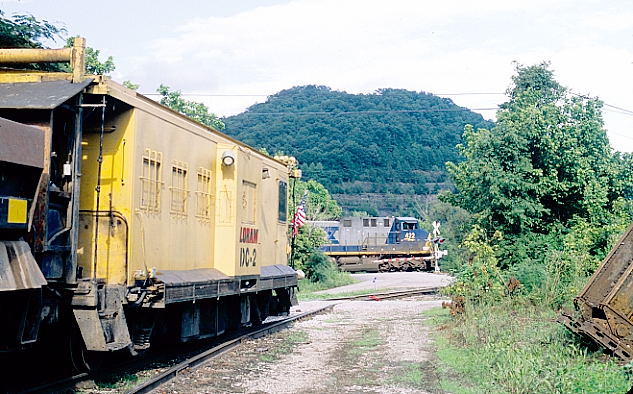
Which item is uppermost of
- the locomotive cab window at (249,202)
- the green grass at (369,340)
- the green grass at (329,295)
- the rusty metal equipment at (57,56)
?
the rusty metal equipment at (57,56)

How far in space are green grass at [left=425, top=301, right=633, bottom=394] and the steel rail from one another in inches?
144

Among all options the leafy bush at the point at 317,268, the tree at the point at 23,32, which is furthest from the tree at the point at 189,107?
the tree at the point at 23,32

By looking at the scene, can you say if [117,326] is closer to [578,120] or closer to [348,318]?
[348,318]

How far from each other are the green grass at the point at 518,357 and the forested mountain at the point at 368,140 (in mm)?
88094

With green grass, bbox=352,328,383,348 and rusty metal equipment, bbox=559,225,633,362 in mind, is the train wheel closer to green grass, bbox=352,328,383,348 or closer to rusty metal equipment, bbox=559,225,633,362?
green grass, bbox=352,328,383,348

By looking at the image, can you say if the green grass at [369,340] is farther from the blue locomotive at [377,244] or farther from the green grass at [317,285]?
the blue locomotive at [377,244]

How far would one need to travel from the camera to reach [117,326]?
8.46m

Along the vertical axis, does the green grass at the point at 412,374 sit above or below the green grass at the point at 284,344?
above

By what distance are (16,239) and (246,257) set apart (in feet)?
22.7

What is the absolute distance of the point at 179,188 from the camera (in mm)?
10953

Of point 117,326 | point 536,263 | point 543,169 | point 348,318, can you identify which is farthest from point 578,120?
point 117,326

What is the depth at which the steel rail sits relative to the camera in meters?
8.65

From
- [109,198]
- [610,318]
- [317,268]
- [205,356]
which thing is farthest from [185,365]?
[317,268]

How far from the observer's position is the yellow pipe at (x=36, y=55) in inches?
327
